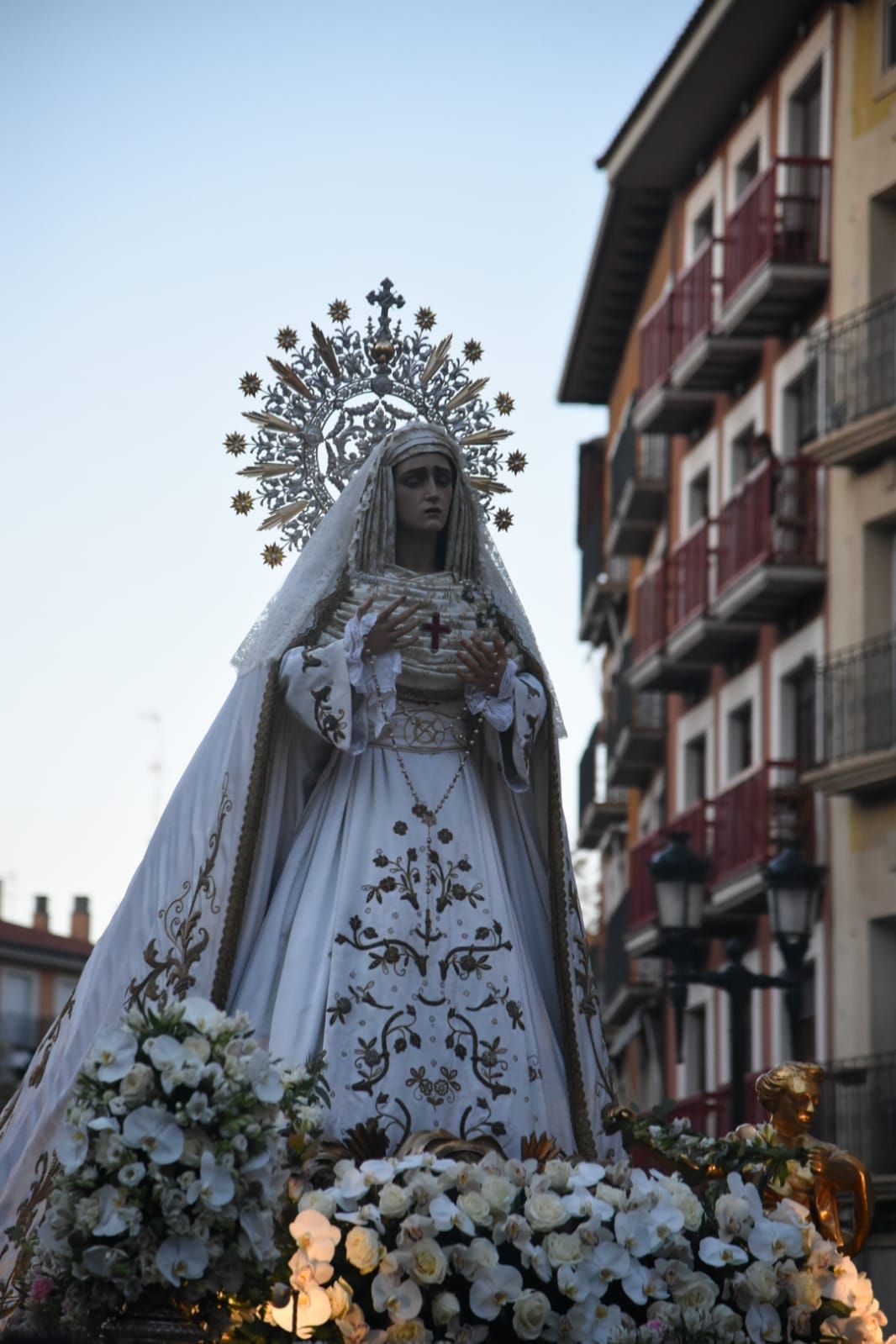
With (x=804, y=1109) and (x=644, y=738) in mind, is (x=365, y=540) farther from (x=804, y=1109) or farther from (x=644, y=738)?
(x=644, y=738)

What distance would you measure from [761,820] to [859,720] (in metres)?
2.49

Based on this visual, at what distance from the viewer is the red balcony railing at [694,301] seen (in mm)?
26484

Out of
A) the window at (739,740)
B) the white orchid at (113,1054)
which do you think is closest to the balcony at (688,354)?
the window at (739,740)

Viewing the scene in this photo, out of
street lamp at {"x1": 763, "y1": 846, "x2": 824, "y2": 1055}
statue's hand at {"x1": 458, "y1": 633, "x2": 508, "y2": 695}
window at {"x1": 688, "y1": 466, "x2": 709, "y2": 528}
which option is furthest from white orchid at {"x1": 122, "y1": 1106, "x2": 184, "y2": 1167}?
window at {"x1": 688, "y1": 466, "x2": 709, "y2": 528}

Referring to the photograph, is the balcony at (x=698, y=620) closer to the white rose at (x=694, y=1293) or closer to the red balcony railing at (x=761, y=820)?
the red balcony railing at (x=761, y=820)

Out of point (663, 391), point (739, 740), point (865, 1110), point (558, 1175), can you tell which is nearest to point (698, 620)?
point (739, 740)

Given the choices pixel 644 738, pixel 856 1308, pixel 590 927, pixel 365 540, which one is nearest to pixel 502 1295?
pixel 856 1308

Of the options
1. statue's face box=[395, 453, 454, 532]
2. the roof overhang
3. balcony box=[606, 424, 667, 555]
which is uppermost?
the roof overhang

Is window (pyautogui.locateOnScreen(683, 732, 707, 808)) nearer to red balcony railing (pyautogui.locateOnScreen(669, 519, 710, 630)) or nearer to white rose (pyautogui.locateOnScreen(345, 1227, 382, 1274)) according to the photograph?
red balcony railing (pyautogui.locateOnScreen(669, 519, 710, 630))

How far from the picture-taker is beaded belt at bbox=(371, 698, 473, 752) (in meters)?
8.17

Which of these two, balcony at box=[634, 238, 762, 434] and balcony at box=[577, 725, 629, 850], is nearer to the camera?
balcony at box=[634, 238, 762, 434]

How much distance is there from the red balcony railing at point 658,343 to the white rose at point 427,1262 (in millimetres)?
21897

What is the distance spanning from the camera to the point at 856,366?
72.5 feet

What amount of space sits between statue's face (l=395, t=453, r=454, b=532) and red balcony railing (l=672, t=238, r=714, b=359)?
1788 cm
